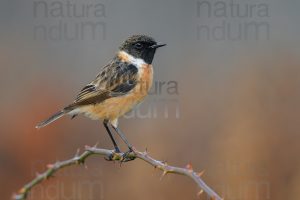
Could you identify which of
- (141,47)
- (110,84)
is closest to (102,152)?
(110,84)

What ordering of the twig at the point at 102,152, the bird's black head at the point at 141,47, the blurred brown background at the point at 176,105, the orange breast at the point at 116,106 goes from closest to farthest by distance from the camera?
the twig at the point at 102,152 < the orange breast at the point at 116,106 < the bird's black head at the point at 141,47 < the blurred brown background at the point at 176,105

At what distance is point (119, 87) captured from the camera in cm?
626

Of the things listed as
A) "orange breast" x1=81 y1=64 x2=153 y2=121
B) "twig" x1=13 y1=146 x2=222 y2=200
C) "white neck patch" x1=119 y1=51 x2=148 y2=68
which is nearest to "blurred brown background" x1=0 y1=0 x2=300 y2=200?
"orange breast" x1=81 y1=64 x2=153 y2=121

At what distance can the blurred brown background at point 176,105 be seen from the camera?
8586mm

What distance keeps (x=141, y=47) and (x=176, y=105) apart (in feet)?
14.6

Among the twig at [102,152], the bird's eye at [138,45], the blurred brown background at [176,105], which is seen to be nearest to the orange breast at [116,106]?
the bird's eye at [138,45]

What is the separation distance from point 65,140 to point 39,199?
1661mm

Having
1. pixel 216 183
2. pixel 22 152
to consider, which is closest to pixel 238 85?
pixel 216 183

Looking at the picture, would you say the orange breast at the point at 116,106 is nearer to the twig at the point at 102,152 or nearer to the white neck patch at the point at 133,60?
the white neck patch at the point at 133,60

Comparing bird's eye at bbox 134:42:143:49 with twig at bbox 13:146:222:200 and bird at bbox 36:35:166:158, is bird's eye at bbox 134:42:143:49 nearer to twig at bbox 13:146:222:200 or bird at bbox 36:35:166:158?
bird at bbox 36:35:166:158

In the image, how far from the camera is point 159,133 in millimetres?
9781

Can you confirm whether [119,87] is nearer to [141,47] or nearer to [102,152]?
[141,47]

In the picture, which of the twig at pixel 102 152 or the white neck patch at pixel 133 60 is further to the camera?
the white neck patch at pixel 133 60

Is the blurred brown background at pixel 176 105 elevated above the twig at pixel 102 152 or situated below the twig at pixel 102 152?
below
